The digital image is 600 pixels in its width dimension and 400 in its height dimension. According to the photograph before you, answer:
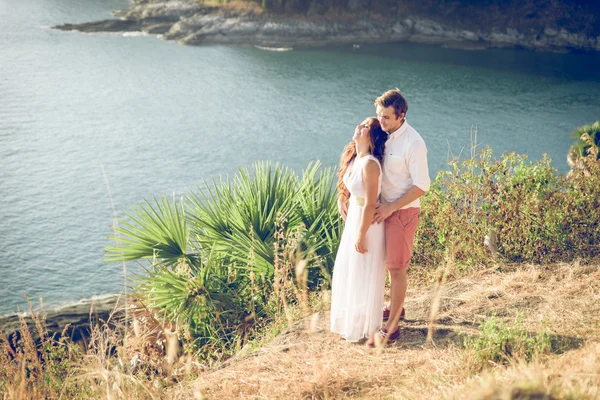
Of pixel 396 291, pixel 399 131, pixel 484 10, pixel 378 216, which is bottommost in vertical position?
pixel 396 291

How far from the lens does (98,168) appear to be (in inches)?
934

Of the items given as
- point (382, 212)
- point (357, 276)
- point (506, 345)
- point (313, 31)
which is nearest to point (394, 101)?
point (382, 212)

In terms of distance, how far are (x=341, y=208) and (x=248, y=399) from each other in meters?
1.64

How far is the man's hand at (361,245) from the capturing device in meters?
4.51

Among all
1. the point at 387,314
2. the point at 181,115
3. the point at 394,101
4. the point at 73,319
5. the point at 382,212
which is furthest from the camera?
the point at 181,115

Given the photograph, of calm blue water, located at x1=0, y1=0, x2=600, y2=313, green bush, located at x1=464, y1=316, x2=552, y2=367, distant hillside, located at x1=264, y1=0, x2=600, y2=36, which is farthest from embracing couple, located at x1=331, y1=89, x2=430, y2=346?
distant hillside, located at x1=264, y1=0, x2=600, y2=36

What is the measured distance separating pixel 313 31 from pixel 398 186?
42614 mm

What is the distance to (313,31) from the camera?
45.4 metres

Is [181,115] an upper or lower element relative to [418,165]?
lower

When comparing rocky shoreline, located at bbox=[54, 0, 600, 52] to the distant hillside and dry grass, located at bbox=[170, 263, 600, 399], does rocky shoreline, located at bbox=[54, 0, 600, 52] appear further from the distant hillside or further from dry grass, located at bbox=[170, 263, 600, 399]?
dry grass, located at bbox=[170, 263, 600, 399]


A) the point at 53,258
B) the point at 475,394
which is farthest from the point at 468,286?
the point at 53,258

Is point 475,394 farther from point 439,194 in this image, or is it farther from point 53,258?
point 53,258

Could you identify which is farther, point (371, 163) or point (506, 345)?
point (371, 163)

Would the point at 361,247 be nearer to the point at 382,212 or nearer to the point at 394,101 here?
the point at 382,212
